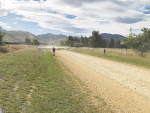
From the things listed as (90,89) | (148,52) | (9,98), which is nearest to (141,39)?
(148,52)

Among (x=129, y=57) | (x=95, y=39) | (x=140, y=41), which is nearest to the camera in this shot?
(x=129, y=57)

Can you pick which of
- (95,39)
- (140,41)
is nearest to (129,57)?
(140,41)

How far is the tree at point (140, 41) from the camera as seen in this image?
2394cm

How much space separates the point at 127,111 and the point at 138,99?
1.55m

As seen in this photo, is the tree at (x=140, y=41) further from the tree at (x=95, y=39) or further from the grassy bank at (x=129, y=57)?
the tree at (x=95, y=39)

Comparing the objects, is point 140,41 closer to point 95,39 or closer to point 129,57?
point 129,57

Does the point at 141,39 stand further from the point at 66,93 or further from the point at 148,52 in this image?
the point at 66,93

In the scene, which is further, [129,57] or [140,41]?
[140,41]

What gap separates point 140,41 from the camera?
25.9 m

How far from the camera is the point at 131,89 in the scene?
7.44 metres

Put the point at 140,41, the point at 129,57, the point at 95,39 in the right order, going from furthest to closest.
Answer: the point at 95,39 < the point at 140,41 < the point at 129,57

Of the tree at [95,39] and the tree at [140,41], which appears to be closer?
the tree at [140,41]

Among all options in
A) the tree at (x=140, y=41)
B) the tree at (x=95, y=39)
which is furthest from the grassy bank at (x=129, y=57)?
the tree at (x=95, y=39)

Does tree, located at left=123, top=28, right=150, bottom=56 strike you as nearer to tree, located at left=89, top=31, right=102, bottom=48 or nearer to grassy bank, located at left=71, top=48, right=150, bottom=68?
grassy bank, located at left=71, top=48, right=150, bottom=68
